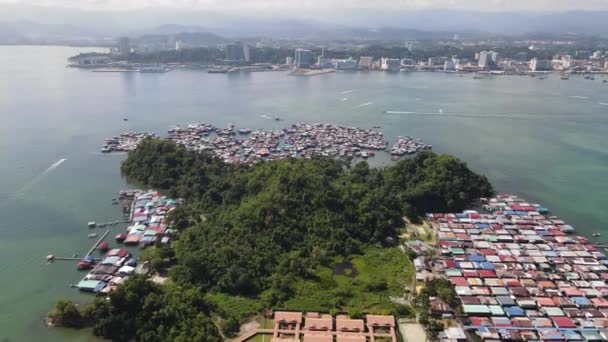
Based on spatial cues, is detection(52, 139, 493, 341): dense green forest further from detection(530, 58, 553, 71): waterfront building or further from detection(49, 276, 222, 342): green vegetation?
detection(530, 58, 553, 71): waterfront building

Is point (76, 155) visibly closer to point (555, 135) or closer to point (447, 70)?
point (555, 135)

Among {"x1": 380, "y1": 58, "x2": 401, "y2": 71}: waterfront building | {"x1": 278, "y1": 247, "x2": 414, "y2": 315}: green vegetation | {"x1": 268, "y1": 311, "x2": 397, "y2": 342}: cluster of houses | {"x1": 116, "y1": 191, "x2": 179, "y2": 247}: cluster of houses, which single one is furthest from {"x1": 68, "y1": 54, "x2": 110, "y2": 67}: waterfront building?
{"x1": 268, "y1": 311, "x2": 397, "y2": 342}: cluster of houses

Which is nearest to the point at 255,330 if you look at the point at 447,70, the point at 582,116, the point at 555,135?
the point at 555,135

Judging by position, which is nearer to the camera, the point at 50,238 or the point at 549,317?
the point at 549,317

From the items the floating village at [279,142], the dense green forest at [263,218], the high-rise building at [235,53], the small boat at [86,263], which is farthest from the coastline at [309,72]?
the small boat at [86,263]

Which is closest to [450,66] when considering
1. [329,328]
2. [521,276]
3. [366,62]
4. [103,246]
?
[366,62]

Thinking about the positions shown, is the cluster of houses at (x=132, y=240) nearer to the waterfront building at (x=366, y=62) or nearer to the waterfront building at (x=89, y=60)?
the waterfront building at (x=366, y=62)

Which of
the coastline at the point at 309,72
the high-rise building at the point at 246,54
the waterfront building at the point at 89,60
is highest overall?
the high-rise building at the point at 246,54
